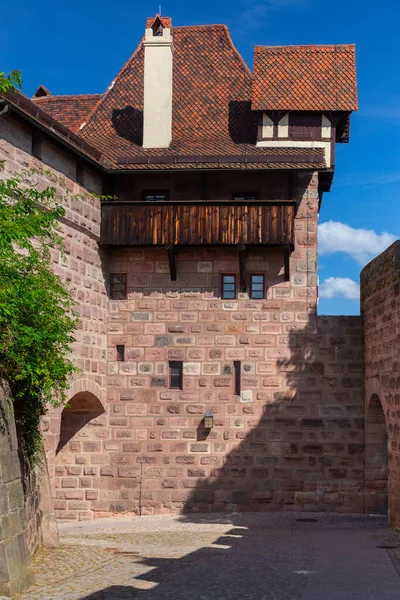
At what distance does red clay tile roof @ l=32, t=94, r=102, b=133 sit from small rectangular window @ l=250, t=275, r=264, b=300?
625 centimetres

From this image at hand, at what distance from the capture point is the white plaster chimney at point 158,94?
1952 centimetres

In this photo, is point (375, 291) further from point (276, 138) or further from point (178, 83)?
point (178, 83)

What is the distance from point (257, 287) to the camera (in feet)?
61.7

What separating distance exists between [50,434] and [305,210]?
7287 millimetres

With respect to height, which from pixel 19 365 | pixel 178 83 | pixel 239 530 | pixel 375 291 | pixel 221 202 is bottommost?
pixel 239 530

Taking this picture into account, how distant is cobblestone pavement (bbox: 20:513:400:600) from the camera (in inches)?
383

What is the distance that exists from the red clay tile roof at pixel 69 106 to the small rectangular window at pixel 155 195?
11.4 feet

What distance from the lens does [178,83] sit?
2128 centimetres

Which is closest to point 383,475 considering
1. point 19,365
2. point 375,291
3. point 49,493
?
point 375,291

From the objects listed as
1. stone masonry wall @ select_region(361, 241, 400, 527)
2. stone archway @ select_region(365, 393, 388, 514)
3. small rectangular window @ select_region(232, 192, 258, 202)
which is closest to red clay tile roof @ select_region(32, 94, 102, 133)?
small rectangular window @ select_region(232, 192, 258, 202)

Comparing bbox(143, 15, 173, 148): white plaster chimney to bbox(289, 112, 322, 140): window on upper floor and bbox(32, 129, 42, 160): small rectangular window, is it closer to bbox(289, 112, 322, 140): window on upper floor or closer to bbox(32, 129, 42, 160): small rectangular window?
bbox(289, 112, 322, 140): window on upper floor

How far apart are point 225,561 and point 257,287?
790cm

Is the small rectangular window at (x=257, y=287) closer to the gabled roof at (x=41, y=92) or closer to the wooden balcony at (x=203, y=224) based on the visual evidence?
the wooden balcony at (x=203, y=224)

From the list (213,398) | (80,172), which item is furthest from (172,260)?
(213,398)
